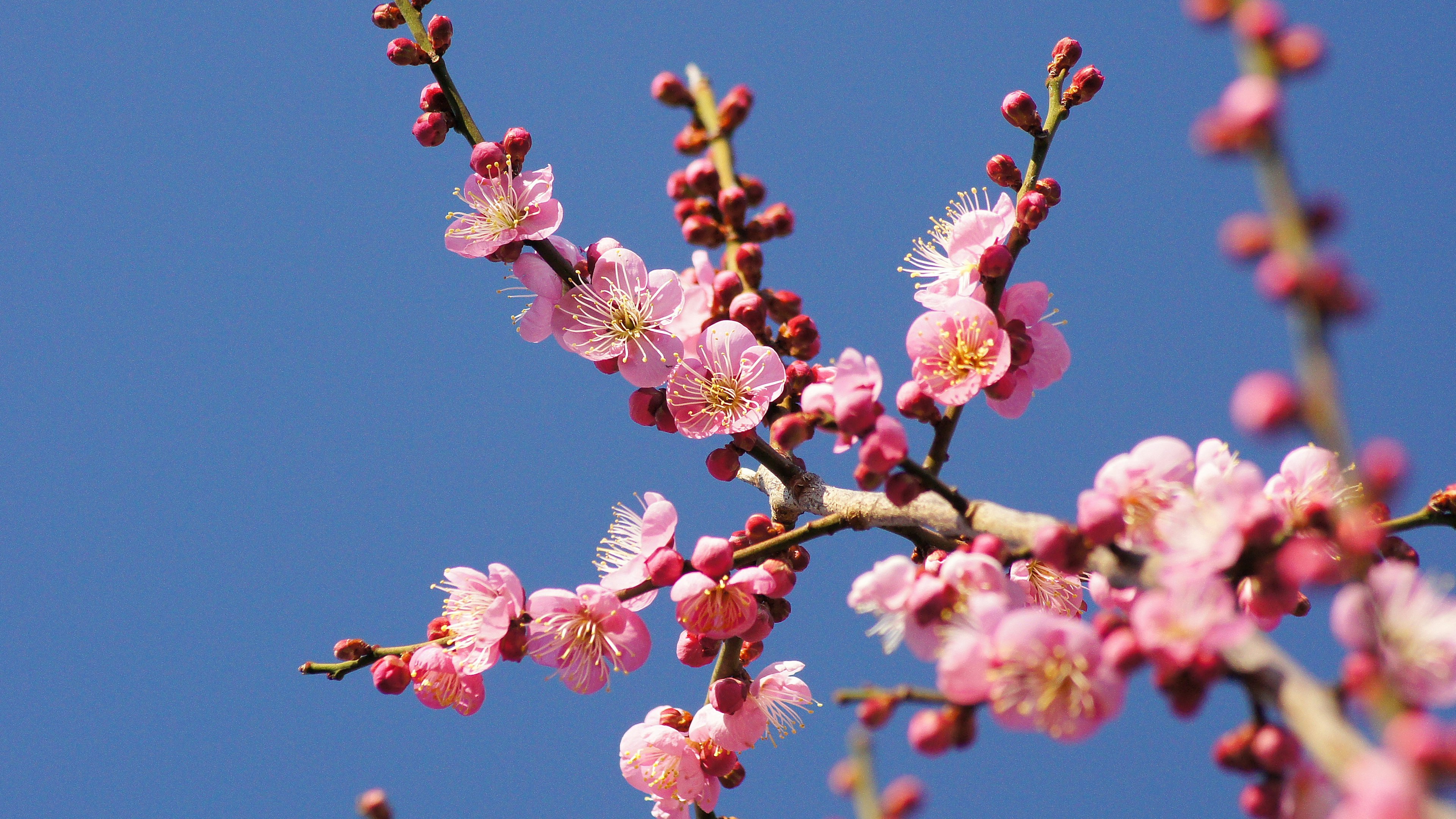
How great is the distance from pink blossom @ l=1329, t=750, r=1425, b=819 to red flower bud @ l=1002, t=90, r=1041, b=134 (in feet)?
5.58

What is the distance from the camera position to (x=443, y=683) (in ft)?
7.61

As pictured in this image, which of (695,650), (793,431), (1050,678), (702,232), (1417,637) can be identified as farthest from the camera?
(702,232)

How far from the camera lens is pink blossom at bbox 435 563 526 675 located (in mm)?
2139

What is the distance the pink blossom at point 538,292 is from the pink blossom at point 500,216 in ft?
0.16

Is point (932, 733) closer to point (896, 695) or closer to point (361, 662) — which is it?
point (896, 695)

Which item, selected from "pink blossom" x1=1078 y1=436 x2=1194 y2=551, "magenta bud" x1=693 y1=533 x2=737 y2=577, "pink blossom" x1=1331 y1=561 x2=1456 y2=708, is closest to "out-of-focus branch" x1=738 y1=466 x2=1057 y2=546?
"pink blossom" x1=1078 y1=436 x2=1194 y2=551

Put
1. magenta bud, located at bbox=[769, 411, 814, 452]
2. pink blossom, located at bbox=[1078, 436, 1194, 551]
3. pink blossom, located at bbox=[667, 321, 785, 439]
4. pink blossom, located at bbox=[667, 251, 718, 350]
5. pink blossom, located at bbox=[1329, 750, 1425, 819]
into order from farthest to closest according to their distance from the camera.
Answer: pink blossom, located at bbox=[667, 251, 718, 350]
pink blossom, located at bbox=[667, 321, 785, 439]
magenta bud, located at bbox=[769, 411, 814, 452]
pink blossom, located at bbox=[1078, 436, 1194, 551]
pink blossom, located at bbox=[1329, 750, 1425, 819]

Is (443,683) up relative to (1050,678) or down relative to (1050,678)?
up

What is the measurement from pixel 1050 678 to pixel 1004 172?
50.2 inches

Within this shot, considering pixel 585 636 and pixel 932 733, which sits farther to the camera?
pixel 585 636

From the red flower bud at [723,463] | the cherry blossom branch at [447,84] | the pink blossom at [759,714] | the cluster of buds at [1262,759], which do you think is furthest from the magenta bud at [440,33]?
the cluster of buds at [1262,759]

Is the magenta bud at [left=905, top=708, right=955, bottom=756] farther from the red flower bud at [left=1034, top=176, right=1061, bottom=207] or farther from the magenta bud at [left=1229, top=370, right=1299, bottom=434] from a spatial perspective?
the red flower bud at [left=1034, top=176, right=1061, bottom=207]

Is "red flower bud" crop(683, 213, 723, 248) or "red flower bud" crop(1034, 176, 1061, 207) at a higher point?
"red flower bud" crop(683, 213, 723, 248)

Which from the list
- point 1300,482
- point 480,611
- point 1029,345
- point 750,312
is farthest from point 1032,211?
point 480,611
